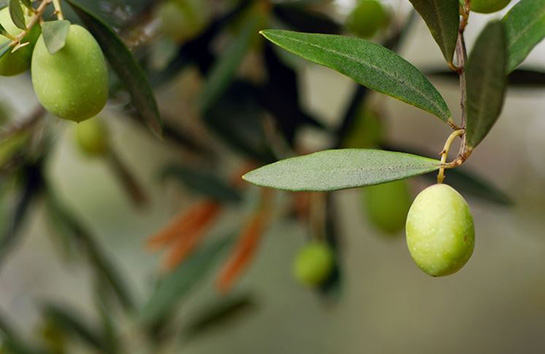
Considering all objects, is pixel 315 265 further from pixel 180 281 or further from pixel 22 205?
pixel 22 205

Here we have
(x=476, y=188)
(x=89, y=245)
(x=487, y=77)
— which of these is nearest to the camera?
(x=487, y=77)

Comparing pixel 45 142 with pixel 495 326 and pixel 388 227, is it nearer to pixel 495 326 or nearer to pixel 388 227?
pixel 388 227

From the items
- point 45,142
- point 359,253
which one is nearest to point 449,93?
point 359,253

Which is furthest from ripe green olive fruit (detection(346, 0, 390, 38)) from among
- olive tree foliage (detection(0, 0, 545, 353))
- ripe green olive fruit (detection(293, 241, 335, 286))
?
ripe green olive fruit (detection(293, 241, 335, 286))

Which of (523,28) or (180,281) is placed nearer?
(523,28)

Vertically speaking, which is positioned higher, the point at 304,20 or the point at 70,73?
the point at 70,73

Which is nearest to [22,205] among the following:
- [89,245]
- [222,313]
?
[89,245]

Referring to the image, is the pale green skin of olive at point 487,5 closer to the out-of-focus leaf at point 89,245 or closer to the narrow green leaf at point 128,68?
the narrow green leaf at point 128,68
